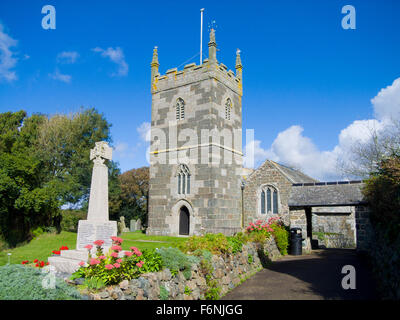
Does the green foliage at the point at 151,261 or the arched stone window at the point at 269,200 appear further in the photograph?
the arched stone window at the point at 269,200

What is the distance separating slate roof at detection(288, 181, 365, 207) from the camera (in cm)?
1844

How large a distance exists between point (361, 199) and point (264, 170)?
755 cm

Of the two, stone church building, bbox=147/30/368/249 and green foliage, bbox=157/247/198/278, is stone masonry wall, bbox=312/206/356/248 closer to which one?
stone church building, bbox=147/30/368/249

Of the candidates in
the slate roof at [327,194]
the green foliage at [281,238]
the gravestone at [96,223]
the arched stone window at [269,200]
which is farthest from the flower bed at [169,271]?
the arched stone window at [269,200]

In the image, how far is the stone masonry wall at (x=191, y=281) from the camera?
6086 mm

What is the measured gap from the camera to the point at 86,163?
31.1 metres

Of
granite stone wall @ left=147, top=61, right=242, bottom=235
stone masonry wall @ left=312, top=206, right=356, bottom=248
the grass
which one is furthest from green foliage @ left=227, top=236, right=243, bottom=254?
stone masonry wall @ left=312, top=206, right=356, bottom=248

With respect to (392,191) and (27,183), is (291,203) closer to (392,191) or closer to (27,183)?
(392,191)

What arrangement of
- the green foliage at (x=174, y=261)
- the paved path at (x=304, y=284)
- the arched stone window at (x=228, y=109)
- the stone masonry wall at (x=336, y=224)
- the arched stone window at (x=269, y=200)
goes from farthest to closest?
the stone masonry wall at (x=336, y=224)
the arched stone window at (x=228, y=109)
the arched stone window at (x=269, y=200)
the paved path at (x=304, y=284)
the green foliage at (x=174, y=261)

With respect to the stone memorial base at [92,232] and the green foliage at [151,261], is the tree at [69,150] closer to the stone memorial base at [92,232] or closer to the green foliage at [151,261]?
the stone memorial base at [92,232]

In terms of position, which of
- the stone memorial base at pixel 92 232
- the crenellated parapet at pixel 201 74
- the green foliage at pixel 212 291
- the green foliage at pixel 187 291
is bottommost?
the green foliage at pixel 212 291

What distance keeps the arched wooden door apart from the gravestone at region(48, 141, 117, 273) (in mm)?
13475

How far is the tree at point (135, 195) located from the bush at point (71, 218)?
650 centimetres
